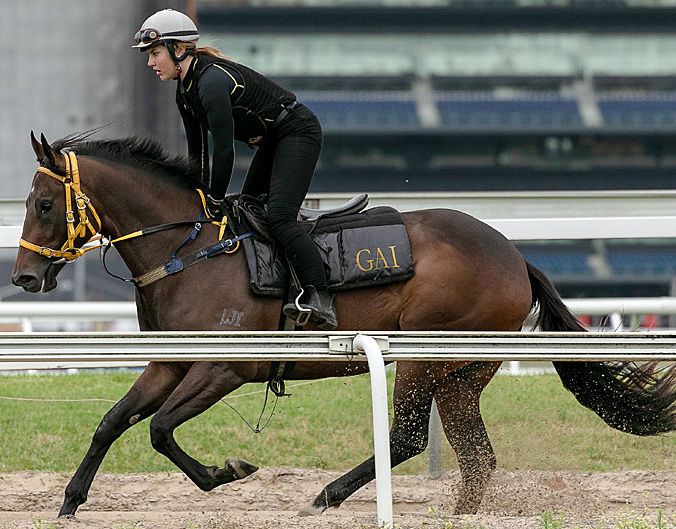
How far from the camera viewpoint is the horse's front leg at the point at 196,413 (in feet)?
14.4

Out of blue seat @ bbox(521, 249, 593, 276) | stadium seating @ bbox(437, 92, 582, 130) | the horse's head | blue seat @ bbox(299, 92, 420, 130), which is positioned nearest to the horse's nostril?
the horse's head

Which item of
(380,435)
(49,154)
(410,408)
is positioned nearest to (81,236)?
(49,154)

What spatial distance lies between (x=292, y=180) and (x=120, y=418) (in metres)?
1.28

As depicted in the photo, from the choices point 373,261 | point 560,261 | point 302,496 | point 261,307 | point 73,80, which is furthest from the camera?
point 560,261

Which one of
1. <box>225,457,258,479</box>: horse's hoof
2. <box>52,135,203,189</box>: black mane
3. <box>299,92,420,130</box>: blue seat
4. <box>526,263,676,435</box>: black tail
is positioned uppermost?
<box>52,135,203,189</box>: black mane

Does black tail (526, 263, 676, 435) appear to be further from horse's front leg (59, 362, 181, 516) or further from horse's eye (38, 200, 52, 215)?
horse's eye (38, 200, 52, 215)

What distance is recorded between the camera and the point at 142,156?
193 inches

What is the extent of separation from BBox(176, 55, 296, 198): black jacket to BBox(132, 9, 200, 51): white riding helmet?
12 centimetres

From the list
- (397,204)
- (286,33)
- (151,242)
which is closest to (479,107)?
(286,33)

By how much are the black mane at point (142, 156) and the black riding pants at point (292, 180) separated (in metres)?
0.32

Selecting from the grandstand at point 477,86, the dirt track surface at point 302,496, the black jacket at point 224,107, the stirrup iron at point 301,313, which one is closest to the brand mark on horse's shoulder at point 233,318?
the stirrup iron at point 301,313

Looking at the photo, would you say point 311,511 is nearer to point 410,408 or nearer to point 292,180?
point 410,408

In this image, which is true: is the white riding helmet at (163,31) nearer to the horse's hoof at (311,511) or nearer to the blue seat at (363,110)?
the horse's hoof at (311,511)

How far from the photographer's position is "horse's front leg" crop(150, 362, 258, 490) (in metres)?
4.38
